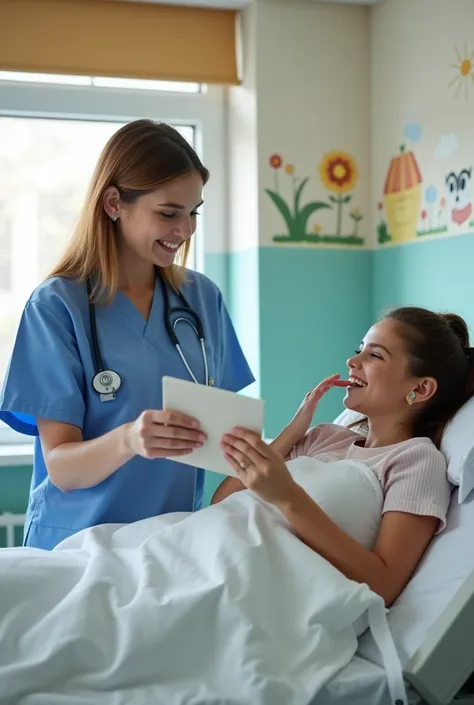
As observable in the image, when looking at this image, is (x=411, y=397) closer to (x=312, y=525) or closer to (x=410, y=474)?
(x=410, y=474)

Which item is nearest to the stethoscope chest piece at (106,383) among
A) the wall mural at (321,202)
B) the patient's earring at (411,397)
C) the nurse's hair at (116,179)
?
the nurse's hair at (116,179)

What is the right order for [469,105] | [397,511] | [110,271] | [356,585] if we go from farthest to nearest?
[469,105], [110,271], [397,511], [356,585]

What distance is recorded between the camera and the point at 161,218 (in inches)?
72.4

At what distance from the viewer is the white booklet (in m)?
1.49

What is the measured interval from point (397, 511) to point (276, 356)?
1.61 m

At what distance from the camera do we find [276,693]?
1.30 m

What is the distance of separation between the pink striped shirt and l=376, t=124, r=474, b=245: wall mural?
1.17m

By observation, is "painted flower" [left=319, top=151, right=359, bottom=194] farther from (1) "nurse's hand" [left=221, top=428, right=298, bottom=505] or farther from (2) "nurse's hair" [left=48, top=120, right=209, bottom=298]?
(1) "nurse's hand" [left=221, top=428, right=298, bottom=505]

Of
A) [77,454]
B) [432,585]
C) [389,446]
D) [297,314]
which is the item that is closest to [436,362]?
[389,446]

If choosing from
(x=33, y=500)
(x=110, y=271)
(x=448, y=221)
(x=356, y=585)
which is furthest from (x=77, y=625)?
(x=448, y=221)

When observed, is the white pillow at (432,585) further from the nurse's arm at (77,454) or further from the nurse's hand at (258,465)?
the nurse's arm at (77,454)

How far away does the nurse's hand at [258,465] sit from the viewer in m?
1.52

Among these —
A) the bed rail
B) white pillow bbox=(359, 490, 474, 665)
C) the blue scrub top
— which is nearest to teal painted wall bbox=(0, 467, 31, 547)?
the blue scrub top

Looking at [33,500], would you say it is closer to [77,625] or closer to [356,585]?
[77,625]
